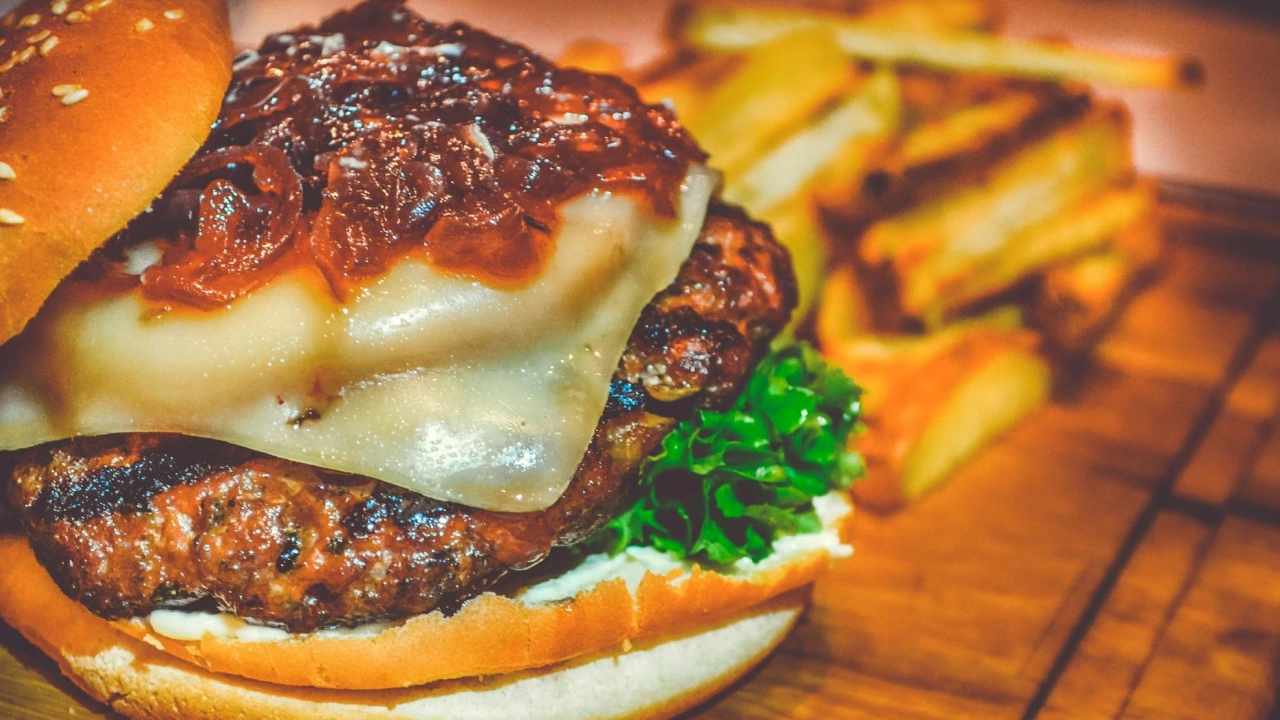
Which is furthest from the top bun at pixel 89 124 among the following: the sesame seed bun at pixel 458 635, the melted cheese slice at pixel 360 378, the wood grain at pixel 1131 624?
the wood grain at pixel 1131 624

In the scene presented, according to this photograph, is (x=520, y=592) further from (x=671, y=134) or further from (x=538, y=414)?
(x=671, y=134)

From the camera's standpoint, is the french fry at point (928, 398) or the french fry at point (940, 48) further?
the french fry at point (940, 48)

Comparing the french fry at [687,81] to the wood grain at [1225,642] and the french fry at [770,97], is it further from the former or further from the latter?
the wood grain at [1225,642]

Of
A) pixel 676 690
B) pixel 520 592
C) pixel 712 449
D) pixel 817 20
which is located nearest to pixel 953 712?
pixel 676 690

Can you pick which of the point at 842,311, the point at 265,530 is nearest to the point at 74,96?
the point at 265,530

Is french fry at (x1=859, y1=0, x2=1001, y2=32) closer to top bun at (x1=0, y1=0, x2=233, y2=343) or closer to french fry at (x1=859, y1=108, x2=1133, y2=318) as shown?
french fry at (x1=859, y1=108, x2=1133, y2=318)

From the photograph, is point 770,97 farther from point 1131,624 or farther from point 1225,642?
point 1225,642

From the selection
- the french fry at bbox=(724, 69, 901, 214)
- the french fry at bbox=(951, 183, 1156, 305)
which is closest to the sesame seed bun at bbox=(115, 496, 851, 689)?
the french fry at bbox=(724, 69, 901, 214)
